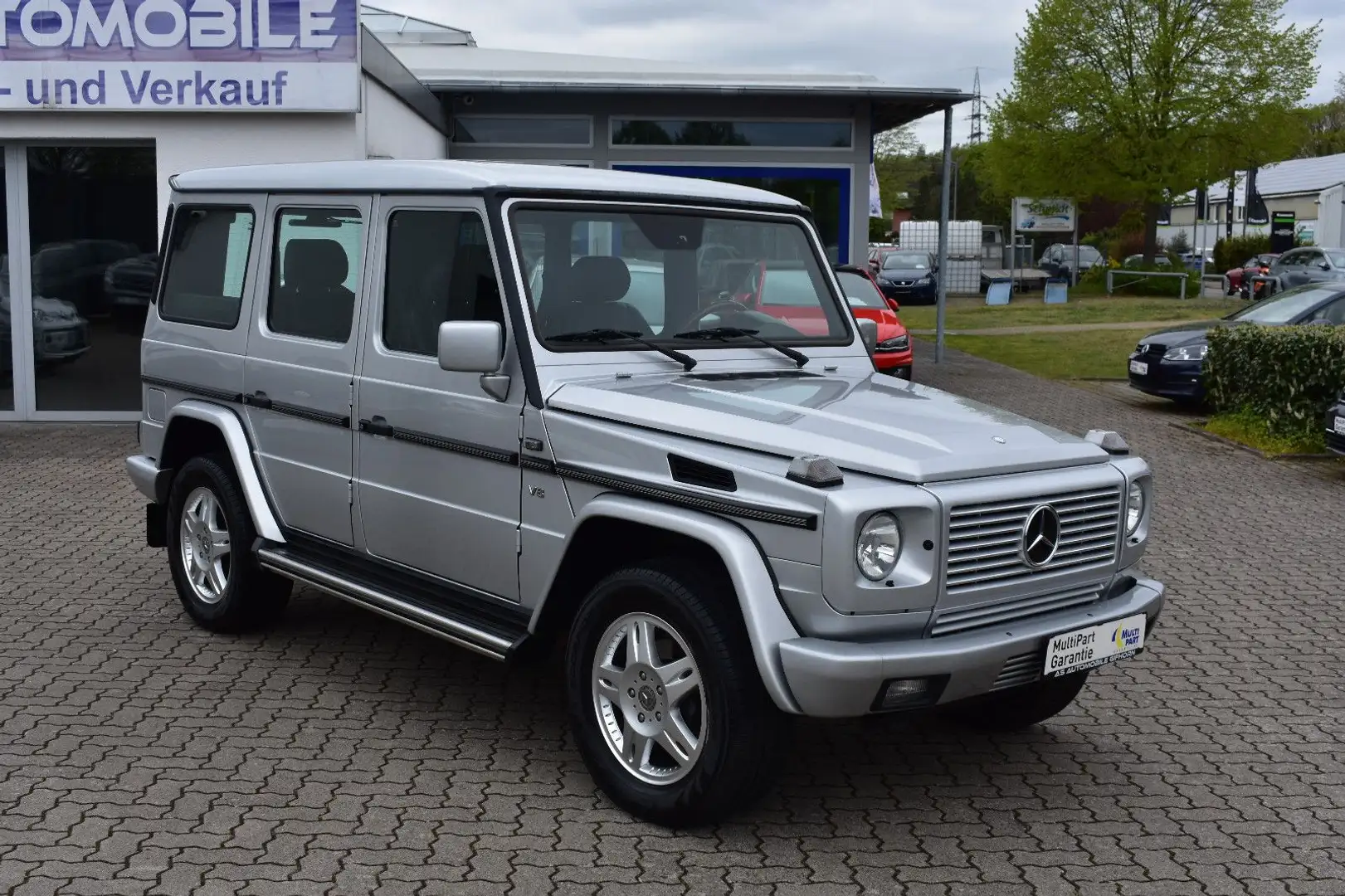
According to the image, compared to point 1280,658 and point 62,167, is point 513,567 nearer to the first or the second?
point 1280,658

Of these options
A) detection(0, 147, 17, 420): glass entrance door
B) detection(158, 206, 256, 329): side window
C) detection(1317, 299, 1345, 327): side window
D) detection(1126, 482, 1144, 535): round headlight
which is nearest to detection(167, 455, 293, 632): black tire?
detection(158, 206, 256, 329): side window

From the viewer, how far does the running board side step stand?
504cm

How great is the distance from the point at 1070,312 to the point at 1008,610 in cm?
3160

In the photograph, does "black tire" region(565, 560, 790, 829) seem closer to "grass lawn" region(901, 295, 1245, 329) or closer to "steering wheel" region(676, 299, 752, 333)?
"steering wheel" region(676, 299, 752, 333)

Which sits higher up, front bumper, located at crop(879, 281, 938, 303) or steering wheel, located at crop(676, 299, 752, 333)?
steering wheel, located at crop(676, 299, 752, 333)

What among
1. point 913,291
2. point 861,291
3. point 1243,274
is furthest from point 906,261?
point 861,291

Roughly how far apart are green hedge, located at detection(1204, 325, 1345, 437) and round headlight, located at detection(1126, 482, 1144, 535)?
8950mm

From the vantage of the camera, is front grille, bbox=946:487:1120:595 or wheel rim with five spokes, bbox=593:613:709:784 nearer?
front grille, bbox=946:487:1120:595

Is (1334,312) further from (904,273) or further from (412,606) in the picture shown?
(904,273)

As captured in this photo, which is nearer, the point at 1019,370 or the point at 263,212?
the point at 263,212

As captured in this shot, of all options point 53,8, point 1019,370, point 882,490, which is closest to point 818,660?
point 882,490

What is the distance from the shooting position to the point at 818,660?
4082mm

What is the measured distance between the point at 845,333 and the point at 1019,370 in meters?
16.3

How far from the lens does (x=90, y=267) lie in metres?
13.9
